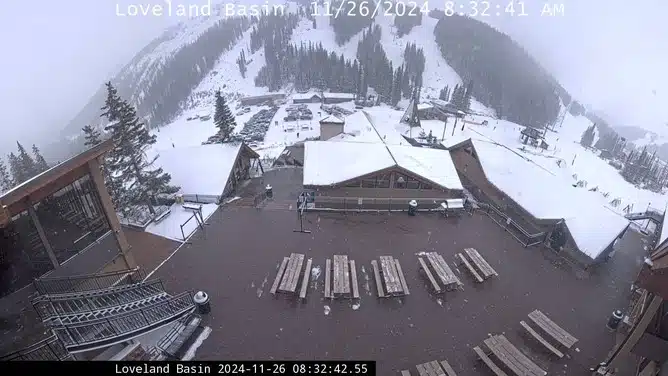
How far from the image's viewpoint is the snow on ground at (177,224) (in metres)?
17.4

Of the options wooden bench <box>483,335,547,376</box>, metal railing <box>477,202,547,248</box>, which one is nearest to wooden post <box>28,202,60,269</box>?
wooden bench <box>483,335,547,376</box>

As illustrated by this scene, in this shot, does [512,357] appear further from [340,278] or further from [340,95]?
[340,95]

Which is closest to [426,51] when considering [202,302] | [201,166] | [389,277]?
[201,166]

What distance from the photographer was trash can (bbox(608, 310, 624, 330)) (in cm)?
1254

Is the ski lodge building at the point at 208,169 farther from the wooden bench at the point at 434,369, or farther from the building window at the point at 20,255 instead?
the wooden bench at the point at 434,369

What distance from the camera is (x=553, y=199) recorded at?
2095 centimetres

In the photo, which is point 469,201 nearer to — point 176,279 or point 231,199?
point 231,199

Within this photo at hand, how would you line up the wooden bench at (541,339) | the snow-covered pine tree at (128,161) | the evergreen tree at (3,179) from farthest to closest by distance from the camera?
1. the evergreen tree at (3,179)
2. the snow-covered pine tree at (128,161)
3. the wooden bench at (541,339)

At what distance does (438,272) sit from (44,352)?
1378 centimetres

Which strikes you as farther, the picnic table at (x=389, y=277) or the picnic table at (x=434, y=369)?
the picnic table at (x=389, y=277)

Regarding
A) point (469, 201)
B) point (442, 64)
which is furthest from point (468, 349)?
point (442, 64)

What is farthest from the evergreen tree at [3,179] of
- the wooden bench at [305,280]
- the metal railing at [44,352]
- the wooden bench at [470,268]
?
the wooden bench at [470,268]

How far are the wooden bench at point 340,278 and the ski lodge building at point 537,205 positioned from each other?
10.3 metres

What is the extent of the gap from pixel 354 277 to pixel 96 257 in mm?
10620
